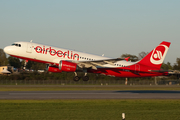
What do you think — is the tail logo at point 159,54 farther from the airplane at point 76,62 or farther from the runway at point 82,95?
the runway at point 82,95

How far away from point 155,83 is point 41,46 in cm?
4845

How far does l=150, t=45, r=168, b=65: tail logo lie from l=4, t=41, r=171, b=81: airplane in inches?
41.2

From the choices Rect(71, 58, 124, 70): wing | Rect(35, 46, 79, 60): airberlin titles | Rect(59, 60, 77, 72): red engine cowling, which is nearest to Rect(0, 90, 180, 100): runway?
Rect(59, 60, 77, 72): red engine cowling

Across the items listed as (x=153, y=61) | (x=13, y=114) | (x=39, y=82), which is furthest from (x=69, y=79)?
(x=13, y=114)

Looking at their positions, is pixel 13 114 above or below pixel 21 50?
below

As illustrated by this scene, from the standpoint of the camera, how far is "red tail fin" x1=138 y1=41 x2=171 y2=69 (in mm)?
47469

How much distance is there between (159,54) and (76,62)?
54.0 feet

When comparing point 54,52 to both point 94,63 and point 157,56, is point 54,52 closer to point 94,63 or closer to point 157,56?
point 94,63

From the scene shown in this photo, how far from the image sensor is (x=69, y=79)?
82.9 m

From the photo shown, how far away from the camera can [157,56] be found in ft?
158

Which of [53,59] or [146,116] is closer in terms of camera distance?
[146,116]

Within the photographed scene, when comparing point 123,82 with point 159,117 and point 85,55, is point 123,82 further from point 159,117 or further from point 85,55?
point 159,117

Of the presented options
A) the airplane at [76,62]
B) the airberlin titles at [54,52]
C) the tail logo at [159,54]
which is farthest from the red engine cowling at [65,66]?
the tail logo at [159,54]

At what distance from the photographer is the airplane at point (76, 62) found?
39375 millimetres
